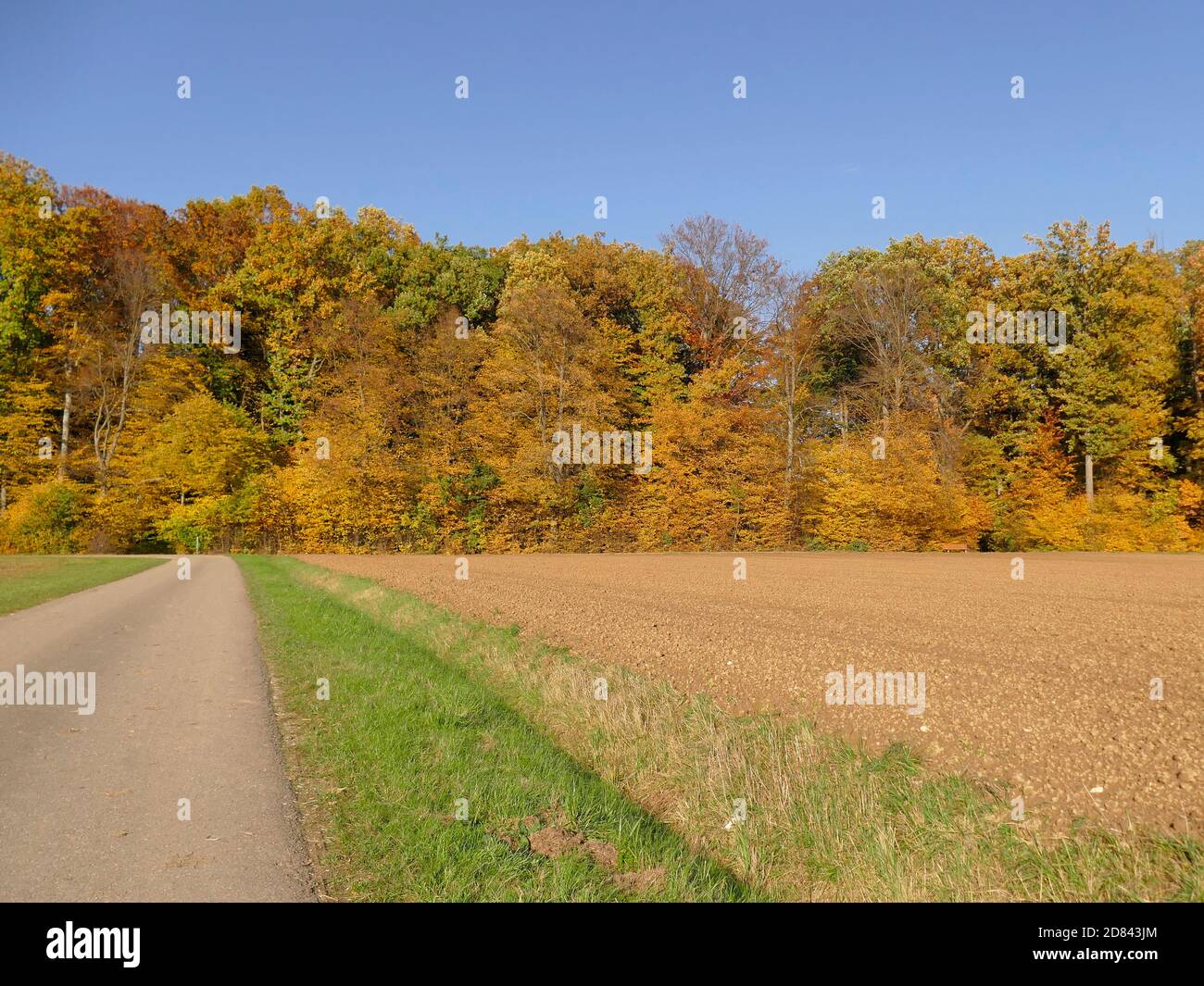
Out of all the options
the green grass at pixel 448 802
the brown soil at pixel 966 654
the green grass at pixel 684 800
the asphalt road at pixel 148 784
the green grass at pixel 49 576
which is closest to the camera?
the asphalt road at pixel 148 784

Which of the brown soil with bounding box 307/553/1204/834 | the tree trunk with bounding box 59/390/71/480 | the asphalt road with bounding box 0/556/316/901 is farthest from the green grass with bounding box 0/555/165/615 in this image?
the tree trunk with bounding box 59/390/71/480

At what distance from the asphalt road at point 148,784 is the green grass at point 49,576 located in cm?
836

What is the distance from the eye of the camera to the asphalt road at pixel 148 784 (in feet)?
13.1

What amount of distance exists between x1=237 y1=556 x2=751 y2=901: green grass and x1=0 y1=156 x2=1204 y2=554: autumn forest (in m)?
37.9

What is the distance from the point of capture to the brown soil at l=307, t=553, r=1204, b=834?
18.7 feet

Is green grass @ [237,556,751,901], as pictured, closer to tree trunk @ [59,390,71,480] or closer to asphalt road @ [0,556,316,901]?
asphalt road @ [0,556,316,901]

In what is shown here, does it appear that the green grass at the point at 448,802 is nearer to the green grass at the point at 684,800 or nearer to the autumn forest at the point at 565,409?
the green grass at the point at 684,800

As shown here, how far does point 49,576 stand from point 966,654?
2834cm

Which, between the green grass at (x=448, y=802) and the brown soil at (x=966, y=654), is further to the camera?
the brown soil at (x=966, y=654)

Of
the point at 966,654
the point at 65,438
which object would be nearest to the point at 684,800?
the point at 966,654

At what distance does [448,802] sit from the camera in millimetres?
5305

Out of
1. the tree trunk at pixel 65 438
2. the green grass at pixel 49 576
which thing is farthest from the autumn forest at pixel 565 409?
the green grass at pixel 49 576

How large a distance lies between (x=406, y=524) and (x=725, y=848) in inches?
1746
